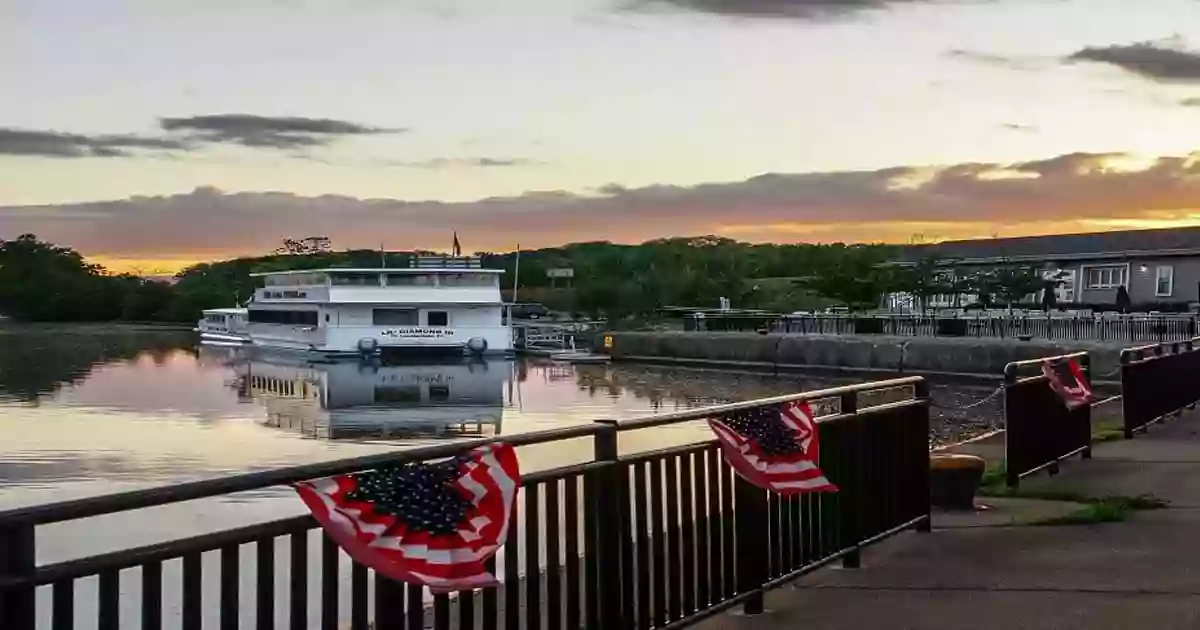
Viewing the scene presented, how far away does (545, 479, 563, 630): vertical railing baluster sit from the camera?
539 centimetres

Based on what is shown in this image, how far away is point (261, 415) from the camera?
41.3 metres

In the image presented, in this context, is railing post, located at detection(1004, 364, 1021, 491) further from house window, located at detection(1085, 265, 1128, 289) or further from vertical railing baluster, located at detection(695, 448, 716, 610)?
house window, located at detection(1085, 265, 1128, 289)

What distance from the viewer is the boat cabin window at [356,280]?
239 ft

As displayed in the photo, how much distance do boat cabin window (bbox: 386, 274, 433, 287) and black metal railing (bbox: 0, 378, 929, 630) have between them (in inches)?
2499

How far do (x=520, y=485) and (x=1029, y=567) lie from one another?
4201mm

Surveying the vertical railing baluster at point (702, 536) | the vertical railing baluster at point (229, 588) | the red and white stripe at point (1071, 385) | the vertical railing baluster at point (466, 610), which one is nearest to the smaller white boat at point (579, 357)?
the red and white stripe at point (1071, 385)

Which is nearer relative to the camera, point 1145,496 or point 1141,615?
point 1141,615

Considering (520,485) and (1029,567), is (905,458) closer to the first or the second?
(1029,567)

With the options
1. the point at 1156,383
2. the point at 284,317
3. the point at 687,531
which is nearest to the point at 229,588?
the point at 687,531

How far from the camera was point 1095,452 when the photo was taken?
1425 centimetres

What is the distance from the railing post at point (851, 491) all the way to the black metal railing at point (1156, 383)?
836cm

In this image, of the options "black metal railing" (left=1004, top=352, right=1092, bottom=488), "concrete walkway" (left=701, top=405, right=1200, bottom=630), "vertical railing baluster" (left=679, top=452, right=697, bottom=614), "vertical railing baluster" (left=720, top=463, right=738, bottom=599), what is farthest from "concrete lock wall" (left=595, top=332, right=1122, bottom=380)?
"vertical railing baluster" (left=679, top=452, right=697, bottom=614)

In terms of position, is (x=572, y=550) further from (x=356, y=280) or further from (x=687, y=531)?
(x=356, y=280)

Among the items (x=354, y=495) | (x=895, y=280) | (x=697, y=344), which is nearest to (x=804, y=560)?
(x=354, y=495)
